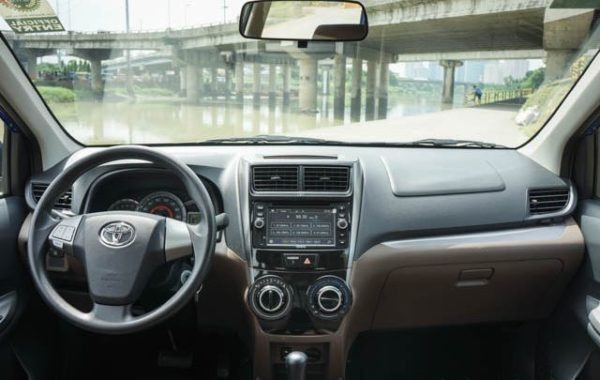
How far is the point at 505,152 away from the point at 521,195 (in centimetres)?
35

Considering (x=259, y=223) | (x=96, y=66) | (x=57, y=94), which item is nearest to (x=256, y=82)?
(x=96, y=66)

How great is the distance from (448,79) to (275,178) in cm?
241

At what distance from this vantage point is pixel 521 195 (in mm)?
2838

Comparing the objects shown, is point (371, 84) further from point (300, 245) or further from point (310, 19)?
point (300, 245)

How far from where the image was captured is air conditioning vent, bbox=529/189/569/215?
285 centimetres

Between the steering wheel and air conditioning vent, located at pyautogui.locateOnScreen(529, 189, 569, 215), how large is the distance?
5.35ft

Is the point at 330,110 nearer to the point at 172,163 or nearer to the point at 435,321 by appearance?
the point at 435,321

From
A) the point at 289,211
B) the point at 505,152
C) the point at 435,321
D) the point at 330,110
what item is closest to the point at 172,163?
the point at 289,211

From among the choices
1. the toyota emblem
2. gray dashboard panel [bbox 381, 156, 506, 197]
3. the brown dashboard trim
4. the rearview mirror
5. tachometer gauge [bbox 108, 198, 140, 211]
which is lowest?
the brown dashboard trim

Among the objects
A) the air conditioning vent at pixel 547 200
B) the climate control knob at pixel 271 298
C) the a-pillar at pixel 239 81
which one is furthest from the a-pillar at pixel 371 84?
the climate control knob at pixel 271 298

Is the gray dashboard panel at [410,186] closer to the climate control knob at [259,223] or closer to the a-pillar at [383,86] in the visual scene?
the climate control knob at [259,223]

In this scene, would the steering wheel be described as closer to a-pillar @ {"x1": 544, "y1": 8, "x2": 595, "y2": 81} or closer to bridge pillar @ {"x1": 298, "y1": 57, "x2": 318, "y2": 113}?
a-pillar @ {"x1": 544, "y1": 8, "x2": 595, "y2": 81}

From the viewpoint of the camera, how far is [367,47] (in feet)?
21.2

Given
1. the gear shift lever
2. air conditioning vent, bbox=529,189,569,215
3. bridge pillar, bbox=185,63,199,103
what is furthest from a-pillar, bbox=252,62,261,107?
the gear shift lever
